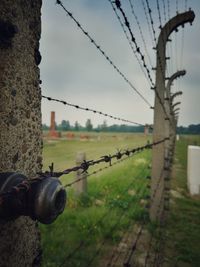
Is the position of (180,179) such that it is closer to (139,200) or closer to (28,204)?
(139,200)

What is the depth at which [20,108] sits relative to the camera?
2375 mm

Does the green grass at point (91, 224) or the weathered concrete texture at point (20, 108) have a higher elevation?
the weathered concrete texture at point (20, 108)

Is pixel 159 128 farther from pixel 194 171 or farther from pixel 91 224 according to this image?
pixel 194 171

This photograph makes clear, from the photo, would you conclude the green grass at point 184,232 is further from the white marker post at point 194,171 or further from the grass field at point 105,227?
the white marker post at point 194,171

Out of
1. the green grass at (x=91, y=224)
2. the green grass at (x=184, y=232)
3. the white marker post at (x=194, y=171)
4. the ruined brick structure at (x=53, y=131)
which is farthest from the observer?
the ruined brick structure at (x=53, y=131)

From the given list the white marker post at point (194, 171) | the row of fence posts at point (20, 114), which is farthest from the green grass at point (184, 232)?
the row of fence posts at point (20, 114)

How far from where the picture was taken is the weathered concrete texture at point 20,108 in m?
2.15

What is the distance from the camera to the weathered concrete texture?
215cm

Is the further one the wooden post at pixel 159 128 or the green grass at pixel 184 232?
the wooden post at pixel 159 128

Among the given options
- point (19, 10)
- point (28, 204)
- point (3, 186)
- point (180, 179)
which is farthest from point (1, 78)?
point (180, 179)

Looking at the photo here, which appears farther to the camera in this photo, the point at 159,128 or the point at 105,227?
the point at 159,128

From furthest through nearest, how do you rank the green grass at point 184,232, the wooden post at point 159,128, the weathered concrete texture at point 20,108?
the wooden post at point 159,128, the green grass at point 184,232, the weathered concrete texture at point 20,108

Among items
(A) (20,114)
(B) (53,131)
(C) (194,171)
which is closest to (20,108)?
(A) (20,114)

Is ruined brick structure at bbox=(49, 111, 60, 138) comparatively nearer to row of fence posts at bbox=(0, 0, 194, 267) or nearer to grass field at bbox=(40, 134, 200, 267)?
grass field at bbox=(40, 134, 200, 267)
